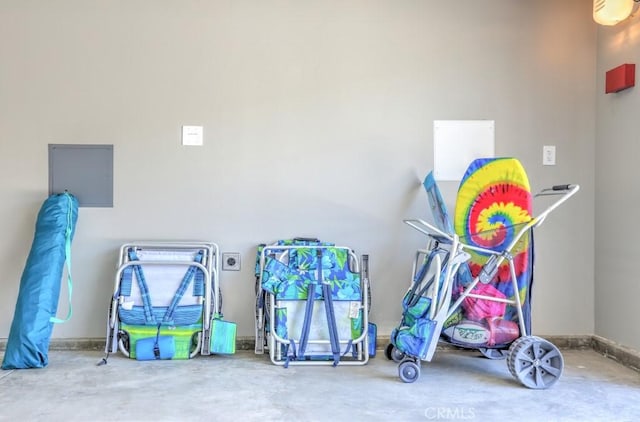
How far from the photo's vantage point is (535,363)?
8.99 ft

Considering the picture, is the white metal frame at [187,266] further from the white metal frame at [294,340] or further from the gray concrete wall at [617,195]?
the gray concrete wall at [617,195]

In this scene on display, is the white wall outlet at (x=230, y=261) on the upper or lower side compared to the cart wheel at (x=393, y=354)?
upper

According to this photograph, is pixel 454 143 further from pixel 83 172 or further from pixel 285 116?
pixel 83 172

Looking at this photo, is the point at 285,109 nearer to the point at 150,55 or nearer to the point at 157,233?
the point at 150,55

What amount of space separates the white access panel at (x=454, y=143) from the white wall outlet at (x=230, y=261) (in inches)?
57.8

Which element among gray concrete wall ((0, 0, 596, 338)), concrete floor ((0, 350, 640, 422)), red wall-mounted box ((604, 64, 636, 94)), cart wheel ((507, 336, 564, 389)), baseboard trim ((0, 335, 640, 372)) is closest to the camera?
concrete floor ((0, 350, 640, 422))

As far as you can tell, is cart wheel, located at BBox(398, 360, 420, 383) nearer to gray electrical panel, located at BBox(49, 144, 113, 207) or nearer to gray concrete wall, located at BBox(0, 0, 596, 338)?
gray concrete wall, located at BBox(0, 0, 596, 338)

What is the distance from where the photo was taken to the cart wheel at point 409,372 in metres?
2.80

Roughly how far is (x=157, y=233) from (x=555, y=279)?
2745 mm

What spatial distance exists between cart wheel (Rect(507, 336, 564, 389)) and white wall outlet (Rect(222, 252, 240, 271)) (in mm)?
1799

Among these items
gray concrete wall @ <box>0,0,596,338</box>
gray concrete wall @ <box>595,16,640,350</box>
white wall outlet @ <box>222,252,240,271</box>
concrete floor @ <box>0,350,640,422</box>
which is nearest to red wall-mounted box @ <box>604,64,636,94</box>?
gray concrete wall @ <box>595,16,640,350</box>

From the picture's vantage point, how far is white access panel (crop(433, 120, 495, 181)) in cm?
352

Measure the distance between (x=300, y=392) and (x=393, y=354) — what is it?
2.62 ft

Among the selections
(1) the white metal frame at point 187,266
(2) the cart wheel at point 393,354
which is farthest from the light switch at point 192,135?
(2) the cart wheel at point 393,354
